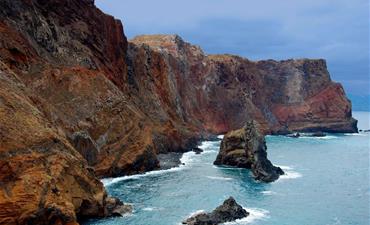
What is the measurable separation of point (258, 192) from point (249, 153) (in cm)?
2365

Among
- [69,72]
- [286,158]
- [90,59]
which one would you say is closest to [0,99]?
[69,72]

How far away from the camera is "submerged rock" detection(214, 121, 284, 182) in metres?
98.6

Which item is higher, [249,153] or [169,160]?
[249,153]

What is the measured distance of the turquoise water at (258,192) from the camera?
68.4 metres

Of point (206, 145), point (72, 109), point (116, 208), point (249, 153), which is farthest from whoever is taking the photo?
point (206, 145)

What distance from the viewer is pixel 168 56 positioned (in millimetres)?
183750

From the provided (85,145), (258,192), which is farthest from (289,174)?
(85,145)

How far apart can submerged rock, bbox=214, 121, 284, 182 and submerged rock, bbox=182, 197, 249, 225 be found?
2824 centimetres

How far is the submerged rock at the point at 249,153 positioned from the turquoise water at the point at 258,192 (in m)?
2.23

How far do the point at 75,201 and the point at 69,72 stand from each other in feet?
139

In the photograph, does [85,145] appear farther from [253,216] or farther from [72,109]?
[253,216]

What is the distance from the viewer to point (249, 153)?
355 ft

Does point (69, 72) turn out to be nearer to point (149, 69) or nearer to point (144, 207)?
point (144, 207)

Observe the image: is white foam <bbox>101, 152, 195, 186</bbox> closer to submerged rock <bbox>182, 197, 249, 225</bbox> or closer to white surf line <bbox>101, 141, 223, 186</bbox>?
white surf line <bbox>101, 141, 223, 186</bbox>
